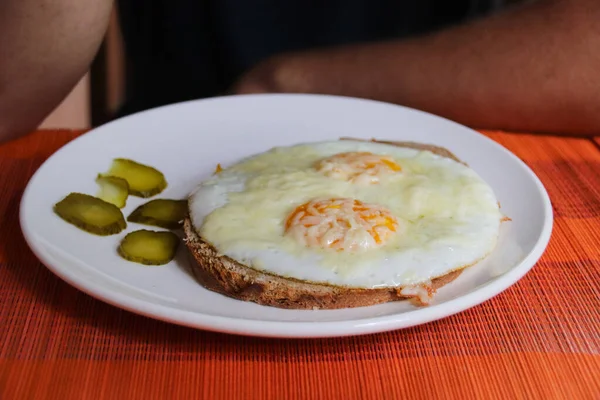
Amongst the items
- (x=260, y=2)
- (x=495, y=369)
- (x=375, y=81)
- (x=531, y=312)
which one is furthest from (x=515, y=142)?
(x=260, y=2)

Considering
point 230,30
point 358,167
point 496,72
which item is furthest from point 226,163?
point 230,30

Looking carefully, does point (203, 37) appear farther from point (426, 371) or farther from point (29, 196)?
point (426, 371)

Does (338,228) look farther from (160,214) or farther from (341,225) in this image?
(160,214)

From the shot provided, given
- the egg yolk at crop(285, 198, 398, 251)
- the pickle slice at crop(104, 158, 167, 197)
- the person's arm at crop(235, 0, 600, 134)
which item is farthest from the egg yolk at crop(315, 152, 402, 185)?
the person's arm at crop(235, 0, 600, 134)

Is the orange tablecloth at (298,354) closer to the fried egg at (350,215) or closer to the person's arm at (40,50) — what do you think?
the fried egg at (350,215)

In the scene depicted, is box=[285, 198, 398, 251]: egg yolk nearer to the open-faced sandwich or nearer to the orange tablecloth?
the open-faced sandwich
